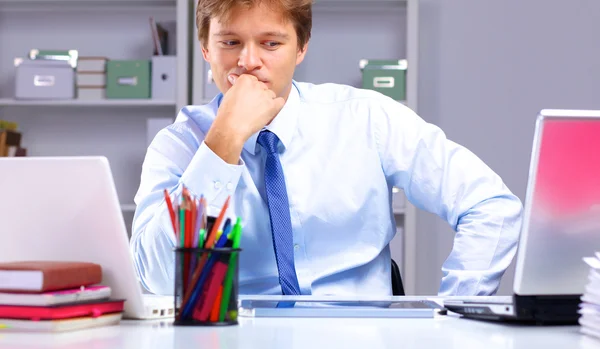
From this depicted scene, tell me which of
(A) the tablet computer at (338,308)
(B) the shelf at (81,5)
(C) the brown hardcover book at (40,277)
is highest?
(B) the shelf at (81,5)

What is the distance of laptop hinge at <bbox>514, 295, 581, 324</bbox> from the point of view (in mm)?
1026

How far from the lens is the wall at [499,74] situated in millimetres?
3832

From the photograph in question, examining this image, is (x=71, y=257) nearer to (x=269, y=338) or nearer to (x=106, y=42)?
(x=269, y=338)

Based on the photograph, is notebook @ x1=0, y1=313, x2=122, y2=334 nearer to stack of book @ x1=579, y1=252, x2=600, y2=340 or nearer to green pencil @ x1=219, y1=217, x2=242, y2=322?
green pencil @ x1=219, y1=217, x2=242, y2=322

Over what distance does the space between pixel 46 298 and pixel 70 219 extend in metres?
0.14

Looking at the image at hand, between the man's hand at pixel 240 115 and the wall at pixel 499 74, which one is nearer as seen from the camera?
the man's hand at pixel 240 115

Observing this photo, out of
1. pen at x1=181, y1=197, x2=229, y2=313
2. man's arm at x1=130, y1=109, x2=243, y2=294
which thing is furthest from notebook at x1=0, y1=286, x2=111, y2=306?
A: man's arm at x1=130, y1=109, x2=243, y2=294

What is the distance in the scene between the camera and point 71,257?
1099 millimetres

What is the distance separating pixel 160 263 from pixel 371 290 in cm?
50

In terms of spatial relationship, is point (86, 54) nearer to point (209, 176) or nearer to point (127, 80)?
point (127, 80)

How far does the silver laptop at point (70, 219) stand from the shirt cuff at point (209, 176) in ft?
1.50

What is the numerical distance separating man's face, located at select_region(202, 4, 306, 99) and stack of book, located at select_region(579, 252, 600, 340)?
3.47 ft

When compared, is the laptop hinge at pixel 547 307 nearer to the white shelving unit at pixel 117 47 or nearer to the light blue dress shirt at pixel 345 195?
the light blue dress shirt at pixel 345 195

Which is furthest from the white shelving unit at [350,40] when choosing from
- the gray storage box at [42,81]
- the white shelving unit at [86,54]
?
the gray storage box at [42,81]
